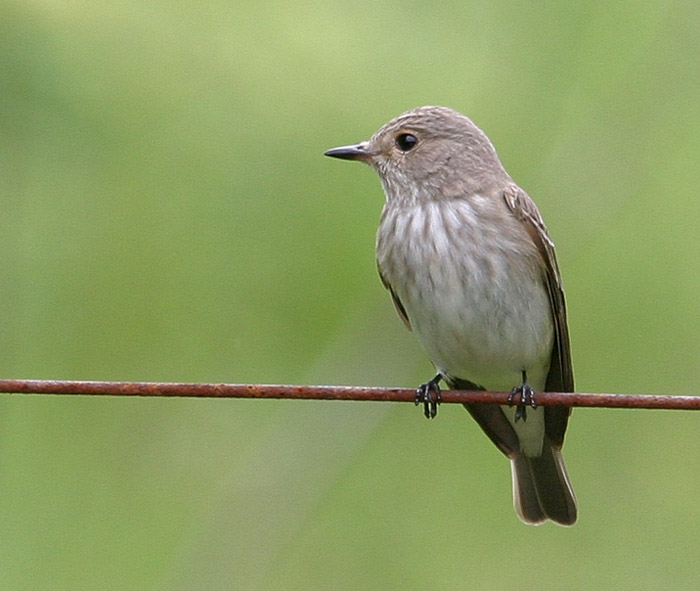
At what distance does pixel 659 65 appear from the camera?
6.23 meters

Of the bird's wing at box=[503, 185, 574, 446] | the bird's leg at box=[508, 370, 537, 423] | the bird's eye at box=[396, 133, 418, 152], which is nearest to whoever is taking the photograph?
the bird's leg at box=[508, 370, 537, 423]

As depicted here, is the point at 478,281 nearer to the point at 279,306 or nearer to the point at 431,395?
the point at 431,395

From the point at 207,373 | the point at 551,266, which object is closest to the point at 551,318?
the point at 551,266

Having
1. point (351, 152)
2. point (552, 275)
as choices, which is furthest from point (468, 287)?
point (351, 152)

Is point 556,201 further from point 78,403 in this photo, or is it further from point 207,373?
point 78,403

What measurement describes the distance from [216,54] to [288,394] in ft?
9.82

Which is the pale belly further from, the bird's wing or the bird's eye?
the bird's eye

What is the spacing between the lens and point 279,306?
5309mm

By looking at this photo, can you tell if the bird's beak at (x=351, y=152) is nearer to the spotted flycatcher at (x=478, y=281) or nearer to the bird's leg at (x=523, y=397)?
the spotted flycatcher at (x=478, y=281)

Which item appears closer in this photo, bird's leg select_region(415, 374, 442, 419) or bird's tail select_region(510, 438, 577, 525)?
bird's leg select_region(415, 374, 442, 419)

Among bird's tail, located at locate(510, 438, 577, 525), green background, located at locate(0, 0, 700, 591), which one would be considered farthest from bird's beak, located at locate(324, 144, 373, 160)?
bird's tail, located at locate(510, 438, 577, 525)

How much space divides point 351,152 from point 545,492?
1431mm

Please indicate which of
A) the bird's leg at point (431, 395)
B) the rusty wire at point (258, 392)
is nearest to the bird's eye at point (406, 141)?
the bird's leg at point (431, 395)

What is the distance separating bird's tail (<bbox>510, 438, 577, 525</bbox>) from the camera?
16.4ft
